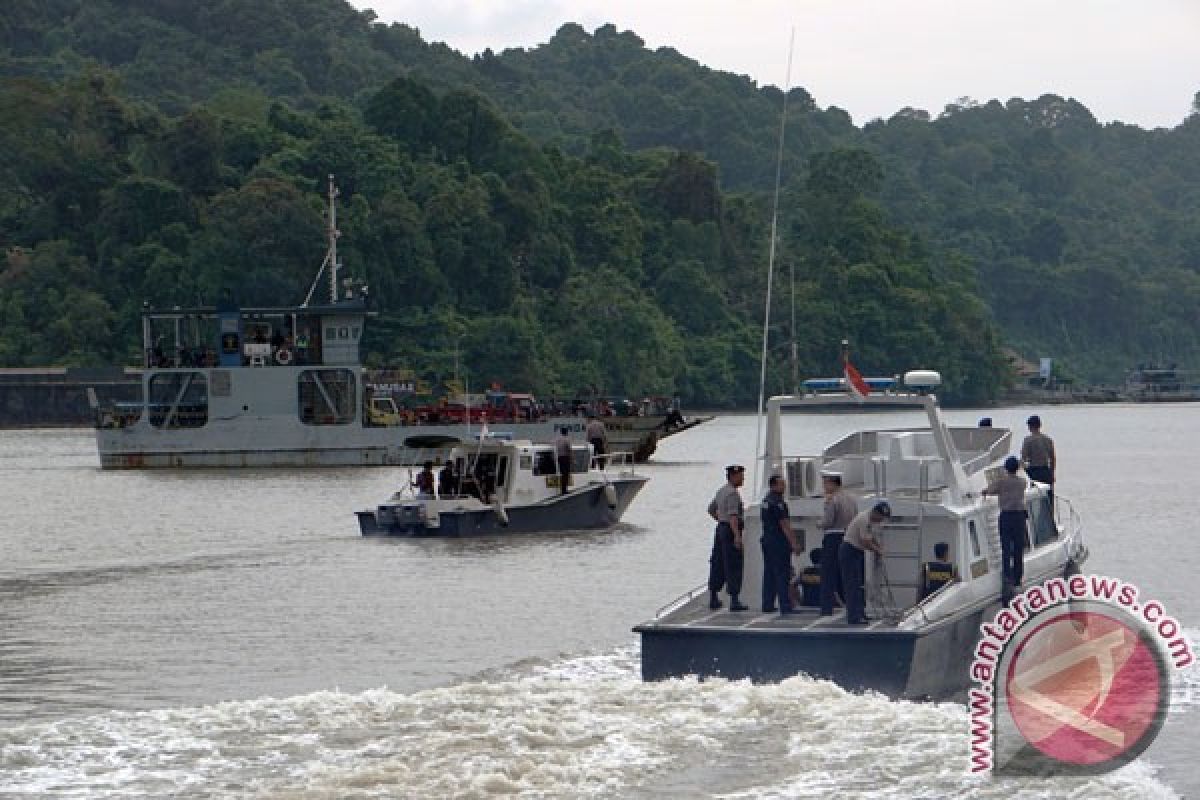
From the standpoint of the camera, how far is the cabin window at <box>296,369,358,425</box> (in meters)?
84.8

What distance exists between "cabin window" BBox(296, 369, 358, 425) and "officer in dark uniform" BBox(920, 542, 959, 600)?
196 ft

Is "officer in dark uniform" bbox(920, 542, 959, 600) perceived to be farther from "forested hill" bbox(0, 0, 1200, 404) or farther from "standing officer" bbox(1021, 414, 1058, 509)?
"forested hill" bbox(0, 0, 1200, 404)

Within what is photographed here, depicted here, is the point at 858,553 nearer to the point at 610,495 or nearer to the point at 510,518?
the point at 510,518

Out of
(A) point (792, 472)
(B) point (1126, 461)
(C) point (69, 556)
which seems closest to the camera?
(A) point (792, 472)

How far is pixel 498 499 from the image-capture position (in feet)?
160

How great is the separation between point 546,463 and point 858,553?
25.6 m

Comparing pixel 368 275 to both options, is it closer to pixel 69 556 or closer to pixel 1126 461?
pixel 1126 461

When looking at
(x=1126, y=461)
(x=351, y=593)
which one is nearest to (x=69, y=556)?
(x=351, y=593)

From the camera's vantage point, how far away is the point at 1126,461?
92.0 m

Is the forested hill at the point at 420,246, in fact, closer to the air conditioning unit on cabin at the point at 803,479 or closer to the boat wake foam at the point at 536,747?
the air conditioning unit on cabin at the point at 803,479

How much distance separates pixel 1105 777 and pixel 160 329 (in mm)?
126542

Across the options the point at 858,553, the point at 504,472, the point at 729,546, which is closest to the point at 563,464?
the point at 504,472

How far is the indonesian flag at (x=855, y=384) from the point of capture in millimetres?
27130

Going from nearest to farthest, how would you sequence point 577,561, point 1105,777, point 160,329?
1. point 1105,777
2. point 577,561
3. point 160,329
